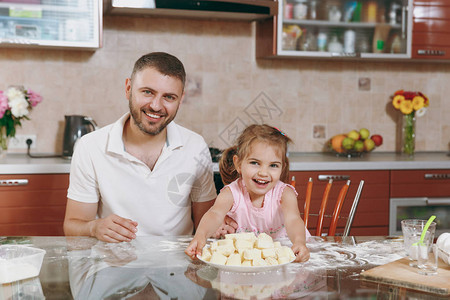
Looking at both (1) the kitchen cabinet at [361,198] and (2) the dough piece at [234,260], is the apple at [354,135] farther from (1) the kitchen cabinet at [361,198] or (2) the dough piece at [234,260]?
(2) the dough piece at [234,260]

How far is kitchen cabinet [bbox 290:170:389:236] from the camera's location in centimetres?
329

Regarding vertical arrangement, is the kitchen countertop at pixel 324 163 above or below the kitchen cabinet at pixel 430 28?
below

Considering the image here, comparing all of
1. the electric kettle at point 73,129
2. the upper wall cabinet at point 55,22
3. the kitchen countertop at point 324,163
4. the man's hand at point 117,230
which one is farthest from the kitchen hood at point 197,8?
the man's hand at point 117,230

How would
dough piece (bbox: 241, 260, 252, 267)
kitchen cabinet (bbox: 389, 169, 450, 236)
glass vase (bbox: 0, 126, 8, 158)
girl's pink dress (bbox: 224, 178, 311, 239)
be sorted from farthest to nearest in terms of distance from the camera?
kitchen cabinet (bbox: 389, 169, 450, 236)
glass vase (bbox: 0, 126, 8, 158)
girl's pink dress (bbox: 224, 178, 311, 239)
dough piece (bbox: 241, 260, 252, 267)

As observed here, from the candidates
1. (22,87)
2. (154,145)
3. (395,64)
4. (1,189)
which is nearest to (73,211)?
(154,145)

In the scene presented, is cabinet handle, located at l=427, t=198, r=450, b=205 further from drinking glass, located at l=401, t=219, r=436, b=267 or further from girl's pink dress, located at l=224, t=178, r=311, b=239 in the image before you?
drinking glass, located at l=401, t=219, r=436, b=267

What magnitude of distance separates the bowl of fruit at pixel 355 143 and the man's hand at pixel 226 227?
192cm

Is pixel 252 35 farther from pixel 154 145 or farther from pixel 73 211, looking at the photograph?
pixel 73 211

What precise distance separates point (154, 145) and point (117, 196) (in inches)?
9.2

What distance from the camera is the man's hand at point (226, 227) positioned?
1.74m

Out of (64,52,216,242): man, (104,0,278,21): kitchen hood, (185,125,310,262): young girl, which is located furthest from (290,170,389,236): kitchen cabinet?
(185,125,310,262): young girl

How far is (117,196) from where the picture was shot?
81.8 inches

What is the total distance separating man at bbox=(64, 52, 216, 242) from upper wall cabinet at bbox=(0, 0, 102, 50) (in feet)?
3.98

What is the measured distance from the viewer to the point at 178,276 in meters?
1.28
